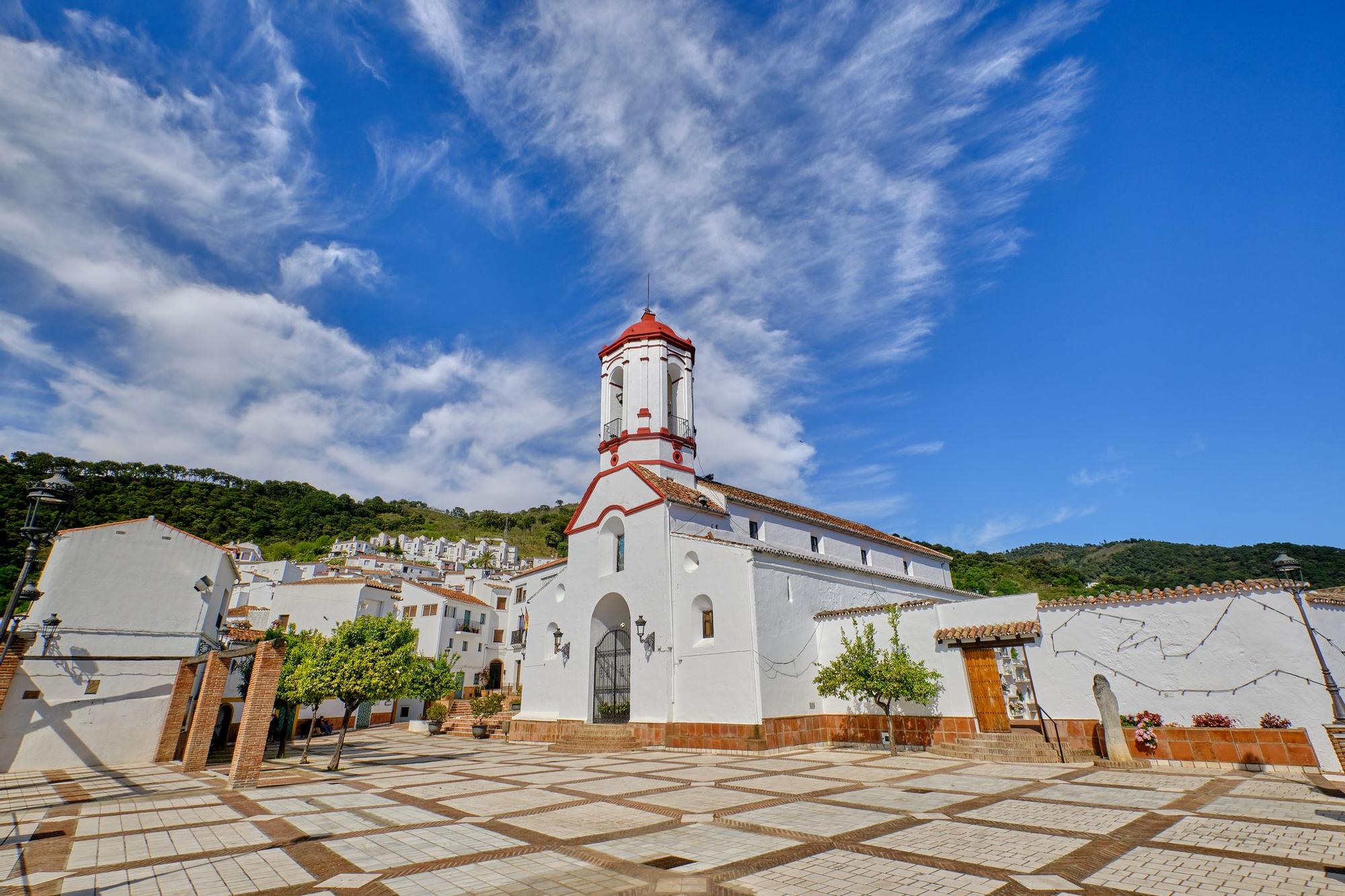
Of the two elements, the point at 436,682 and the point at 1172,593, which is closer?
the point at 1172,593

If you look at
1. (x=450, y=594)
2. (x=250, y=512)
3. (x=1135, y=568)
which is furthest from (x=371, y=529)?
(x=1135, y=568)

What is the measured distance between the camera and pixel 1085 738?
14188 millimetres

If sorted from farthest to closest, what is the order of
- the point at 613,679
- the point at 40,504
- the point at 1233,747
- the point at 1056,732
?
the point at 613,679 → the point at 1056,732 → the point at 1233,747 → the point at 40,504

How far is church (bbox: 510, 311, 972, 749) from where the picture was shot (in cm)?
1858

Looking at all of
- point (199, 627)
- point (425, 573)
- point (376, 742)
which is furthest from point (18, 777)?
point (425, 573)

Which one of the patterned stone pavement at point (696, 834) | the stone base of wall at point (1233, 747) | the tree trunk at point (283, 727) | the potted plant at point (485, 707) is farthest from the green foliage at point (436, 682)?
the stone base of wall at point (1233, 747)

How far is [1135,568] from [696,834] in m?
99.7

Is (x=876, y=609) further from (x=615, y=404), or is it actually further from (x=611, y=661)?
(x=615, y=404)

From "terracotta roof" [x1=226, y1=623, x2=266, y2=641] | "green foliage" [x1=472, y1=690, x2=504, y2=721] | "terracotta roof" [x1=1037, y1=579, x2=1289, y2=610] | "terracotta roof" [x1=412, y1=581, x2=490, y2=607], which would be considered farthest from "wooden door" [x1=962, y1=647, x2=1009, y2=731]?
"terracotta roof" [x1=412, y1=581, x2=490, y2=607]

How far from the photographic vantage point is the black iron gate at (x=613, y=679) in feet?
73.0

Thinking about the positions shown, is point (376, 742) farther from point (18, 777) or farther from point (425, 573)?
point (425, 573)

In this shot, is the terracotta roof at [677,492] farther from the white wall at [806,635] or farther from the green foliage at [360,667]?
the green foliage at [360,667]

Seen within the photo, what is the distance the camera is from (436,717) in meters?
30.8

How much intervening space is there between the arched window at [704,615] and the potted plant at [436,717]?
58.3 ft
